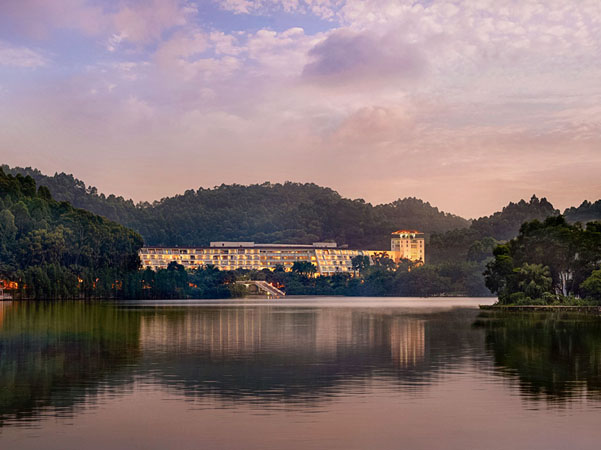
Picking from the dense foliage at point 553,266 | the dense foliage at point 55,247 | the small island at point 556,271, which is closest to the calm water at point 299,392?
the small island at point 556,271

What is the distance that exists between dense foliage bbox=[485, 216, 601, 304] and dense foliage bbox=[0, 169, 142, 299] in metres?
56.1

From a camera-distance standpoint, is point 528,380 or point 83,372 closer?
point 528,380

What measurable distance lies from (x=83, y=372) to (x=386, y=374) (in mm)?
8950

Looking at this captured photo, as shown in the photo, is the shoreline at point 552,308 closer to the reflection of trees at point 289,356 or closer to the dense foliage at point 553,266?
the dense foliage at point 553,266

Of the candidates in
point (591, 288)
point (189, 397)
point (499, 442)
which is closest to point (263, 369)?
point (189, 397)

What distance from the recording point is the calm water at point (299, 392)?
50.3 ft

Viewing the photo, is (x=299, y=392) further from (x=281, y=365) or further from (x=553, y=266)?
(x=553, y=266)

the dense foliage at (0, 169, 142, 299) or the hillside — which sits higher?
the hillside

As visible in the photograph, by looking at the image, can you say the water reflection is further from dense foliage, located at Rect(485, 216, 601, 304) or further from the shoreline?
dense foliage, located at Rect(485, 216, 601, 304)

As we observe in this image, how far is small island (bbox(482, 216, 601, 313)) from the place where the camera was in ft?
243

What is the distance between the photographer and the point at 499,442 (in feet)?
48.6

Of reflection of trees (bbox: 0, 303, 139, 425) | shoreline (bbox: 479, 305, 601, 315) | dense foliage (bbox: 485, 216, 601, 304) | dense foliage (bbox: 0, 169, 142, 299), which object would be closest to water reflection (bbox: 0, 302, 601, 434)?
reflection of trees (bbox: 0, 303, 139, 425)

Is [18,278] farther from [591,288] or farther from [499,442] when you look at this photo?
[499,442]

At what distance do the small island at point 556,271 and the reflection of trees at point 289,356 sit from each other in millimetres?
28871
